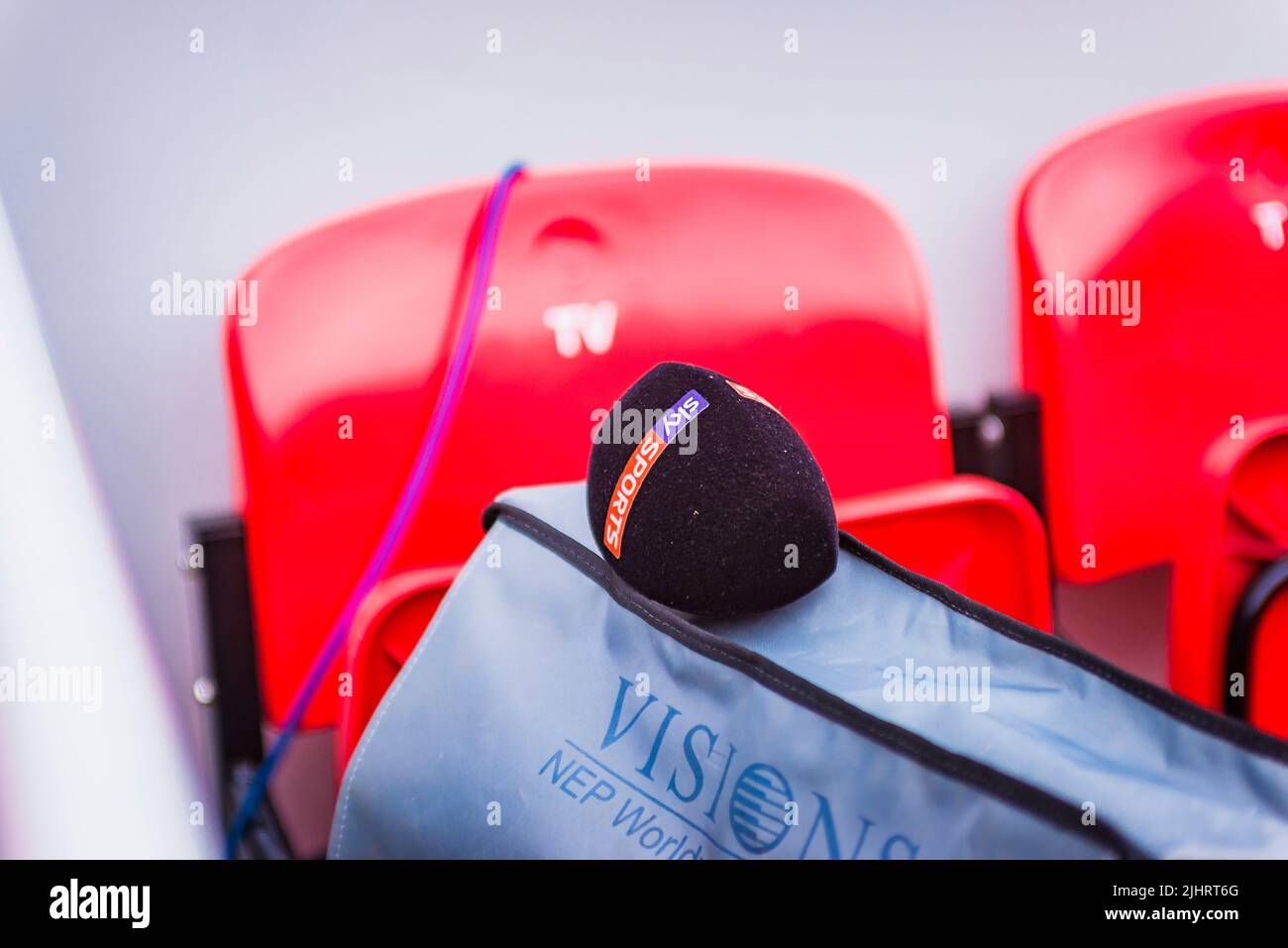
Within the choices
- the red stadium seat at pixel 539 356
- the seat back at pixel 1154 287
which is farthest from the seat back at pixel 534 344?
the seat back at pixel 1154 287

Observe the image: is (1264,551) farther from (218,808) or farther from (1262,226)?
(218,808)

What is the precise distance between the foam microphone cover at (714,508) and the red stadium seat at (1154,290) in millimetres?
426

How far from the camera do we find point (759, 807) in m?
0.39

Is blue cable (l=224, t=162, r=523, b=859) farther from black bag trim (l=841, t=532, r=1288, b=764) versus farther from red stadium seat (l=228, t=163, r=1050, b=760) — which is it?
black bag trim (l=841, t=532, r=1288, b=764)

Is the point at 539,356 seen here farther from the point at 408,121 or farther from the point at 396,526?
the point at 408,121

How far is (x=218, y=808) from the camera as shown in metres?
0.71

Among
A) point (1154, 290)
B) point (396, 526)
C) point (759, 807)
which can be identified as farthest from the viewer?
point (1154, 290)

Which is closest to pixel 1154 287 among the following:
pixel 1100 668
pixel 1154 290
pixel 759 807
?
pixel 1154 290

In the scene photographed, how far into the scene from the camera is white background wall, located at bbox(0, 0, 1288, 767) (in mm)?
756

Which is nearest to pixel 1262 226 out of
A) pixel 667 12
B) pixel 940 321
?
pixel 940 321

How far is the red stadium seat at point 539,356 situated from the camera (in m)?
0.64

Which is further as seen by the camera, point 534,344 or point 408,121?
point 408,121

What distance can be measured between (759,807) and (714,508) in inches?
4.7
